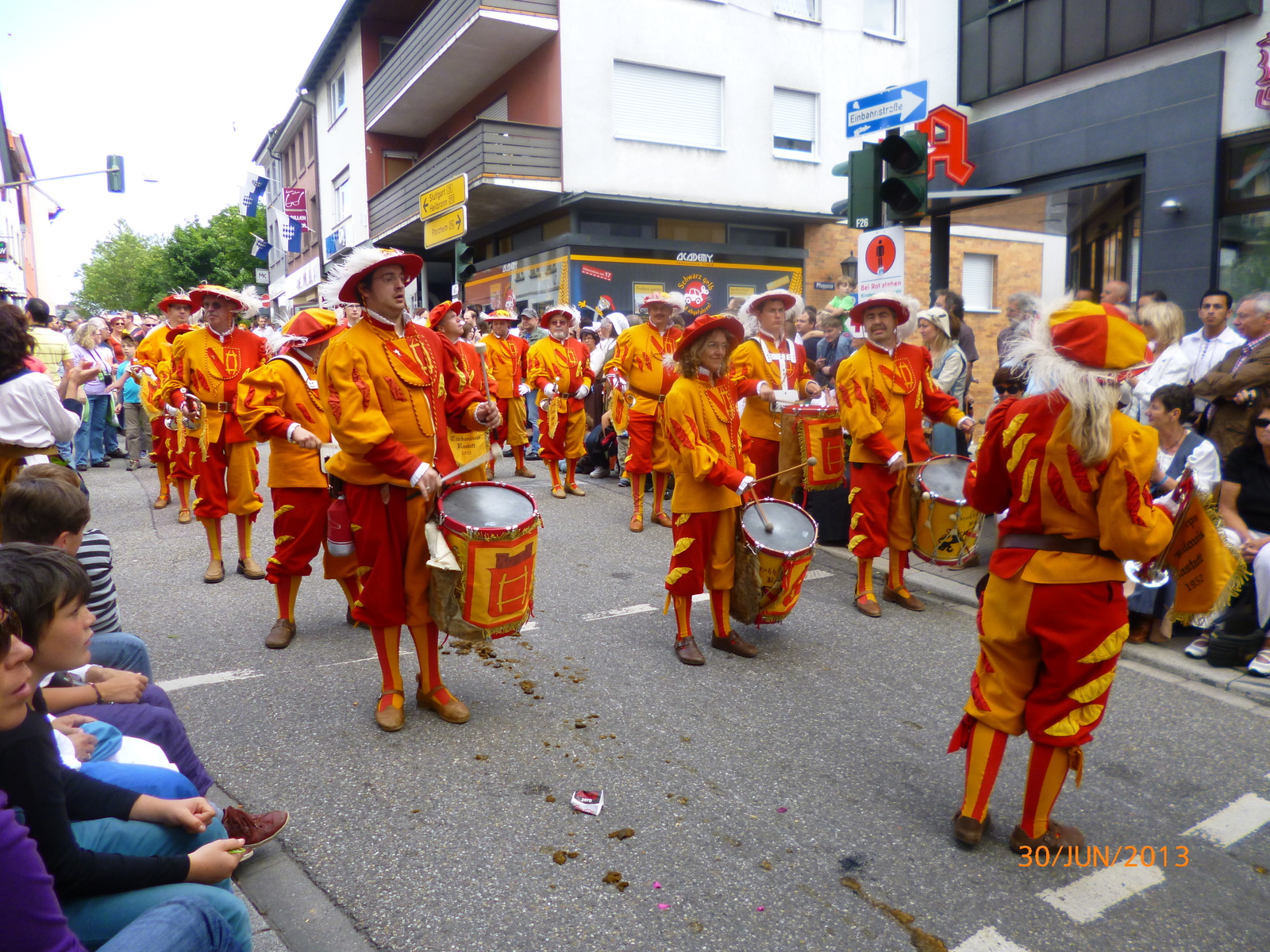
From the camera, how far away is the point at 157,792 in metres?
2.43

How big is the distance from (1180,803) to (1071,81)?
9.22 meters

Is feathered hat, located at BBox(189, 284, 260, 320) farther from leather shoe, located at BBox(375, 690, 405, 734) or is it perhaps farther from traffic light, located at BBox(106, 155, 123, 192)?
traffic light, located at BBox(106, 155, 123, 192)

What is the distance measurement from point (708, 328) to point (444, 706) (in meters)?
2.40

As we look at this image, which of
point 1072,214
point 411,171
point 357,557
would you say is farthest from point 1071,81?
point 411,171

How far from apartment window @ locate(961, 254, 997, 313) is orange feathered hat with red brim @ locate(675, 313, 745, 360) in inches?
711

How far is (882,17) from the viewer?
21750 millimetres

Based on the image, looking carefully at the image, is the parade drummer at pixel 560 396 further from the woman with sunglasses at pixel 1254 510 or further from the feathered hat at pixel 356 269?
the woman with sunglasses at pixel 1254 510

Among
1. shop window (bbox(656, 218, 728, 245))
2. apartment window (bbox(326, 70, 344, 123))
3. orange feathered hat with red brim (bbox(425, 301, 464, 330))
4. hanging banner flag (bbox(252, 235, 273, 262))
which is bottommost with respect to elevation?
orange feathered hat with red brim (bbox(425, 301, 464, 330))

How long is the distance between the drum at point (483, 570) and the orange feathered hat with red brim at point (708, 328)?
59.1 inches

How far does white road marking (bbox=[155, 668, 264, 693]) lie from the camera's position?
15.4ft

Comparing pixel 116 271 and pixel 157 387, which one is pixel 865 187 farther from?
pixel 116 271

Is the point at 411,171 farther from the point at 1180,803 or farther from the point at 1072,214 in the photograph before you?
the point at 1180,803

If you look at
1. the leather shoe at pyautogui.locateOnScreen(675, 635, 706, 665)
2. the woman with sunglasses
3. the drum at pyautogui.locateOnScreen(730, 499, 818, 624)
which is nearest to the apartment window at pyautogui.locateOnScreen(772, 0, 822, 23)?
the woman with sunglasses
